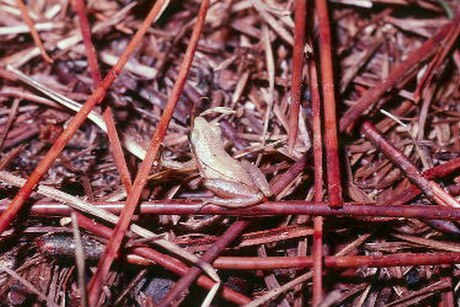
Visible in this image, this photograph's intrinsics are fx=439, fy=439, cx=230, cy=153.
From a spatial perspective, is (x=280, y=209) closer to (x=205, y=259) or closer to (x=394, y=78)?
(x=205, y=259)

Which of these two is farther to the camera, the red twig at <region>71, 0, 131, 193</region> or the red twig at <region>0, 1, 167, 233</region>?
the red twig at <region>71, 0, 131, 193</region>

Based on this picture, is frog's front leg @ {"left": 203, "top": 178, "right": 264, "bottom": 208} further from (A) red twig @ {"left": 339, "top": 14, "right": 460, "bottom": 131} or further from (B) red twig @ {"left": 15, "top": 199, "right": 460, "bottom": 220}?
(A) red twig @ {"left": 339, "top": 14, "right": 460, "bottom": 131}

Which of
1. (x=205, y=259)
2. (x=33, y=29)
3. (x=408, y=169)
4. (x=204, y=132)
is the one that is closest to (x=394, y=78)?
(x=408, y=169)

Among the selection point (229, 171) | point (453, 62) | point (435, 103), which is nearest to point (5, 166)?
point (229, 171)

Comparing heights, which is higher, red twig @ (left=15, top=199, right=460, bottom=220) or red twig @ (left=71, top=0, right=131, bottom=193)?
red twig @ (left=71, top=0, right=131, bottom=193)

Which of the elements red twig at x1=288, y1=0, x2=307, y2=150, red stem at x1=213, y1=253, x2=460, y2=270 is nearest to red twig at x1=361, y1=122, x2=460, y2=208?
red stem at x1=213, y1=253, x2=460, y2=270

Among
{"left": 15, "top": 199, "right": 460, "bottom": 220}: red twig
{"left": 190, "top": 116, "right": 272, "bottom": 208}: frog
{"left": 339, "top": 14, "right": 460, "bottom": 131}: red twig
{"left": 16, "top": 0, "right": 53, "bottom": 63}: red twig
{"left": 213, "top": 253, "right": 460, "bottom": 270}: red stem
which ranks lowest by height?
{"left": 213, "top": 253, "right": 460, "bottom": 270}: red stem
